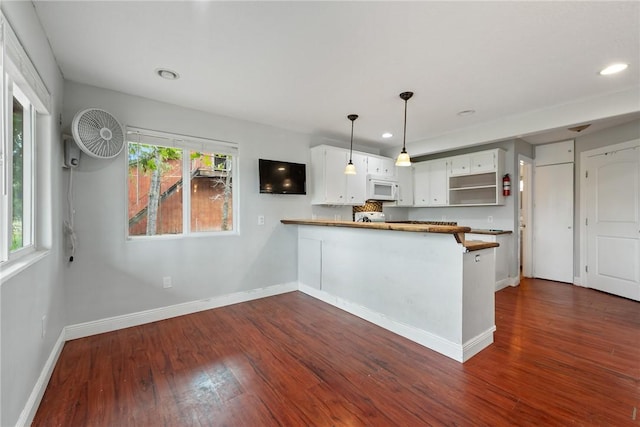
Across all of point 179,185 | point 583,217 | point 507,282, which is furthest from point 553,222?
point 179,185

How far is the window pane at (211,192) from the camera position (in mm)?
3461

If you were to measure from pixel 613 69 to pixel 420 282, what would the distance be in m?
2.46

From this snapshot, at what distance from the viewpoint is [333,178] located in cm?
433

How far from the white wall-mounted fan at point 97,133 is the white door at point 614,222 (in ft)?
20.6

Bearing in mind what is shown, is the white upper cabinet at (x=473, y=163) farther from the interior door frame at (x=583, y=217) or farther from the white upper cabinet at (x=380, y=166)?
the interior door frame at (x=583, y=217)

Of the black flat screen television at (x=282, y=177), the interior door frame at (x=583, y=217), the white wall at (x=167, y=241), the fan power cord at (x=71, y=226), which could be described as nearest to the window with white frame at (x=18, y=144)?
the fan power cord at (x=71, y=226)

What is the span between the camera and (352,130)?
13.8 feet

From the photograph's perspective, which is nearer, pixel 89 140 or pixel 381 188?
pixel 89 140

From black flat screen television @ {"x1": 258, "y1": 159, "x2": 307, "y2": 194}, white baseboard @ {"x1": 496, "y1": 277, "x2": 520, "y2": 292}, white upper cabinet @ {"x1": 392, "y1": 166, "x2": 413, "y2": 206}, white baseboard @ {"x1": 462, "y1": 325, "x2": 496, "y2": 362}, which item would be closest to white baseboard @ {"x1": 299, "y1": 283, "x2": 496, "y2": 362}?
white baseboard @ {"x1": 462, "y1": 325, "x2": 496, "y2": 362}

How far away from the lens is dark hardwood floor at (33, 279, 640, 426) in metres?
1.69

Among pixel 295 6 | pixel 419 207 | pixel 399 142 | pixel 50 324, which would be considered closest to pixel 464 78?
pixel 295 6

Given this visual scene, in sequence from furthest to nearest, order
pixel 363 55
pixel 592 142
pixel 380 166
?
pixel 380 166
pixel 592 142
pixel 363 55

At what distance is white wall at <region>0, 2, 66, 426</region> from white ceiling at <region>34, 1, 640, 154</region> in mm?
215

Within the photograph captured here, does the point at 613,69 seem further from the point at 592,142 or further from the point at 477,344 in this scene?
the point at 477,344
